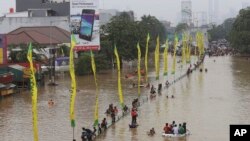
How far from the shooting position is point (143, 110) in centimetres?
3303

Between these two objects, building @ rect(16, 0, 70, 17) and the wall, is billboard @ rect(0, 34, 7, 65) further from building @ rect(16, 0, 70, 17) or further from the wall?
building @ rect(16, 0, 70, 17)

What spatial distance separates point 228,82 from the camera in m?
50.0

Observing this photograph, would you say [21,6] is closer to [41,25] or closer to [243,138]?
[41,25]

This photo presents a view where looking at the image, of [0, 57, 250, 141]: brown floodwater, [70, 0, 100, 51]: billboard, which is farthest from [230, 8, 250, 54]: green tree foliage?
[70, 0, 100, 51]: billboard

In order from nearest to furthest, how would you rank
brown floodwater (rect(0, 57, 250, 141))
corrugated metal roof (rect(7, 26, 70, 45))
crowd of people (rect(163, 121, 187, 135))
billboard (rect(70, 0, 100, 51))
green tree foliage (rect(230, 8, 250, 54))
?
crowd of people (rect(163, 121, 187, 135)) < brown floodwater (rect(0, 57, 250, 141)) < billboard (rect(70, 0, 100, 51)) < corrugated metal roof (rect(7, 26, 70, 45)) < green tree foliage (rect(230, 8, 250, 54))

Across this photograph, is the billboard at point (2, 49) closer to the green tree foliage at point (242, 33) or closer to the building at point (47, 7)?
the building at point (47, 7)

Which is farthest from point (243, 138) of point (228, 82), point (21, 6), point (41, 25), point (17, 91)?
point (21, 6)

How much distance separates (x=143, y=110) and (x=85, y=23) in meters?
26.5

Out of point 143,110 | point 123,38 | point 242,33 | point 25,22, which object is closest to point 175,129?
point 143,110

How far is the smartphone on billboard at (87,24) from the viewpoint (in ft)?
189

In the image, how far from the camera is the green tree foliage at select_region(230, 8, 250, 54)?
295ft

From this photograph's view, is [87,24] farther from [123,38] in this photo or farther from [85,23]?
[123,38]

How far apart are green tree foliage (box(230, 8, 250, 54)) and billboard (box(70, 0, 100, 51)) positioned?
39063 millimetres

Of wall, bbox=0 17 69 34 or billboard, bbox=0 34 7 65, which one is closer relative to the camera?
billboard, bbox=0 34 7 65
